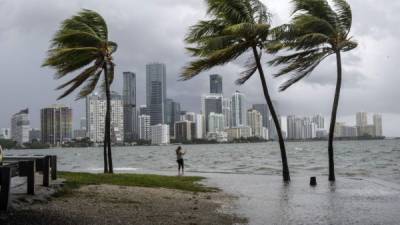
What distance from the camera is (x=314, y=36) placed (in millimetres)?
19922

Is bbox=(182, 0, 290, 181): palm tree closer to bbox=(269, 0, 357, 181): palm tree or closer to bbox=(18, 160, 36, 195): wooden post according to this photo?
bbox=(269, 0, 357, 181): palm tree

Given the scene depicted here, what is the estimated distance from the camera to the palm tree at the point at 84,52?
22.9 metres

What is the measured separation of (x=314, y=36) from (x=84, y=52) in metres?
10.4

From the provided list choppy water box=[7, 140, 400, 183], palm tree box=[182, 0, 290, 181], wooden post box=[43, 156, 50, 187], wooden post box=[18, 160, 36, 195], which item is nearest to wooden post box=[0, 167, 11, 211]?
wooden post box=[18, 160, 36, 195]

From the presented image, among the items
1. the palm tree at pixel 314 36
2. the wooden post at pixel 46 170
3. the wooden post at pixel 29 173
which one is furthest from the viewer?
the palm tree at pixel 314 36

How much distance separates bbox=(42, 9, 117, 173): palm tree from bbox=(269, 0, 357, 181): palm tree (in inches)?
324

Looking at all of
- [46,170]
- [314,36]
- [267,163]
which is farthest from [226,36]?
[267,163]

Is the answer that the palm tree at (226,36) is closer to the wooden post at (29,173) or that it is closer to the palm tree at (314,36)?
the palm tree at (314,36)

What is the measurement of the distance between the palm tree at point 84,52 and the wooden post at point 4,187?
1335 centimetres

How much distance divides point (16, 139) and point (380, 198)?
17072cm

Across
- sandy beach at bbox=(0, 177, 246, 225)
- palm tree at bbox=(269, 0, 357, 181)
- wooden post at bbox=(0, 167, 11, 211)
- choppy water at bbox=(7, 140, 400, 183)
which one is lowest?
choppy water at bbox=(7, 140, 400, 183)

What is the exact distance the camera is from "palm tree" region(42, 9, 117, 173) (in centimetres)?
2291

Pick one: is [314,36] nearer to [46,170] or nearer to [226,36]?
[226,36]

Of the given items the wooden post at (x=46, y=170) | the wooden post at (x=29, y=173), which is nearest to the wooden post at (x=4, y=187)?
the wooden post at (x=29, y=173)
